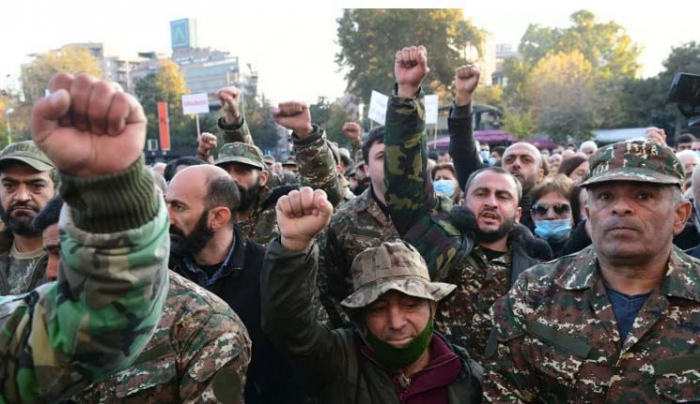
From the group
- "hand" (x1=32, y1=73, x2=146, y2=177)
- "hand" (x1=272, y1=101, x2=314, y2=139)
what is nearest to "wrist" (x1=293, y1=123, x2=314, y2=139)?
"hand" (x1=272, y1=101, x2=314, y2=139)

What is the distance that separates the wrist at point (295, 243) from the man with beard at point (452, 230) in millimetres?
675

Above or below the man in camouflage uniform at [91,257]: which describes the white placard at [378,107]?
below

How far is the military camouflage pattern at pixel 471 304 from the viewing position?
274cm

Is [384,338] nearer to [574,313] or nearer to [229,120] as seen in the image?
[574,313]

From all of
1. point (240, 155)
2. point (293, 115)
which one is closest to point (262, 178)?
point (240, 155)

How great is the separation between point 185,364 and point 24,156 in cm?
174

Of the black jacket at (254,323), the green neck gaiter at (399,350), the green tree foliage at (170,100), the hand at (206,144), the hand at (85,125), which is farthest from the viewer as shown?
the green tree foliage at (170,100)

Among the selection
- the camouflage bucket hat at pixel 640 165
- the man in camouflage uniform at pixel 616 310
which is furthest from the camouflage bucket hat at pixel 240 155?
the camouflage bucket hat at pixel 640 165

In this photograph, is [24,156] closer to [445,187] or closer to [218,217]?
[218,217]

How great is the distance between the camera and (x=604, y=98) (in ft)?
124

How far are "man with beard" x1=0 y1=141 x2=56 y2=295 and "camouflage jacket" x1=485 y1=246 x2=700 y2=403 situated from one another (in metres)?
2.01

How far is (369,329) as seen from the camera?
88.7 inches

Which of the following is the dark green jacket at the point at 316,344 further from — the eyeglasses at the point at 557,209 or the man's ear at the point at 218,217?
the eyeglasses at the point at 557,209

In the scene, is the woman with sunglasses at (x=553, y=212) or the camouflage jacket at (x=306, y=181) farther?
the woman with sunglasses at (x=553, y=212)
